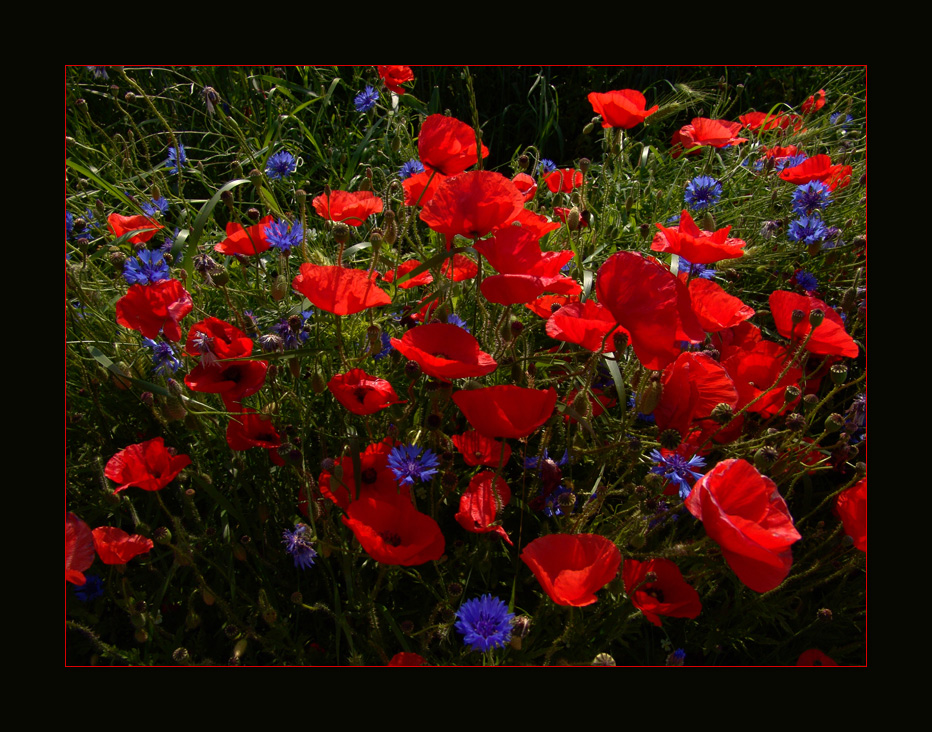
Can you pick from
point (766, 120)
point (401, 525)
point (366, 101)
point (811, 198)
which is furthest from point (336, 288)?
point (766, 120)

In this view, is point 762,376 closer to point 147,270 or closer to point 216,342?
point 216,342

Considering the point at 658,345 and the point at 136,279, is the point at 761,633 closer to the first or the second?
the point at 658,345

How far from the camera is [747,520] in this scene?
3.31 ft

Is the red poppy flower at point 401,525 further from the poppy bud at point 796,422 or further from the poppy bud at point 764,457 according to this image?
the poppy bud at point 796,422

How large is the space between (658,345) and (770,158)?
1.57 meters

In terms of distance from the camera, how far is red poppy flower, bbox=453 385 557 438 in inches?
42.9

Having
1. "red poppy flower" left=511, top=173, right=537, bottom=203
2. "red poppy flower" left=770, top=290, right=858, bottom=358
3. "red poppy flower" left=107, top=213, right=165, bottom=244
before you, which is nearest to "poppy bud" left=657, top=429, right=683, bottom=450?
"red poppy flower" left=770, top=290, right=858, bottom=358

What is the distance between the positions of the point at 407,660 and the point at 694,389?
73cm

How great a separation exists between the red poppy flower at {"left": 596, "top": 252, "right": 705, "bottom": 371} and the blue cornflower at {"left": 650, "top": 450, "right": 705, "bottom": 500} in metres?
0.23

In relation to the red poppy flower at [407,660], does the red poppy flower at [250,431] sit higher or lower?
higher

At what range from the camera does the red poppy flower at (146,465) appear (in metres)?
1.28

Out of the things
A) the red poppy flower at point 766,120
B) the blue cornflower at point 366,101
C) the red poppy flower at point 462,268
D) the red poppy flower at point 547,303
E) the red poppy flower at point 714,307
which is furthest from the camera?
the red poppy flower at point 766,120

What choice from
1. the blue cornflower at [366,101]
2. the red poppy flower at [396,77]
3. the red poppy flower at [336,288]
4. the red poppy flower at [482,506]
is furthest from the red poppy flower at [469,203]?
the blue cornflower at [366,101]

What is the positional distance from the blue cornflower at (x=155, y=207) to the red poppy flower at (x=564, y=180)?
45.6 inches
